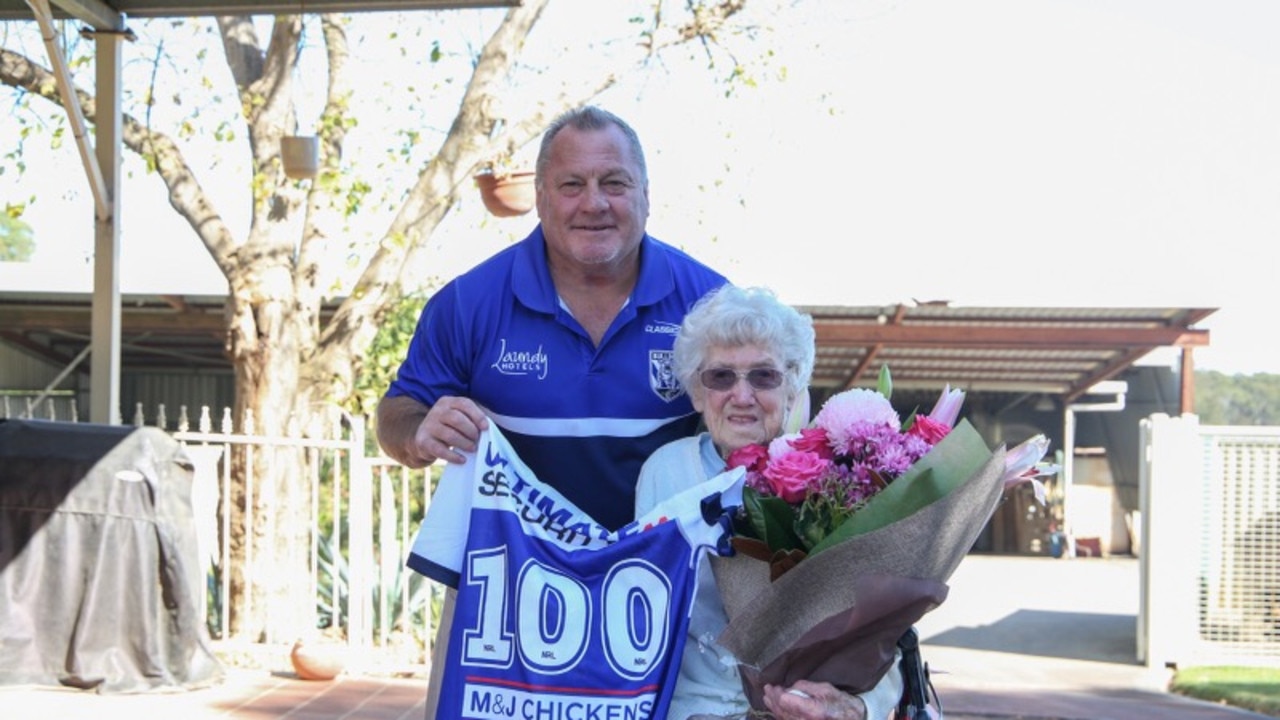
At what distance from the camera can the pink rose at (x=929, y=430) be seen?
298 cm

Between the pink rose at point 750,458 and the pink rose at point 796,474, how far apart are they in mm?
120

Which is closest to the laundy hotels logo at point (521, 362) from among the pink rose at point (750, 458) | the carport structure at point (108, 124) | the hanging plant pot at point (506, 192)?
the pink rose at point (750, 458)

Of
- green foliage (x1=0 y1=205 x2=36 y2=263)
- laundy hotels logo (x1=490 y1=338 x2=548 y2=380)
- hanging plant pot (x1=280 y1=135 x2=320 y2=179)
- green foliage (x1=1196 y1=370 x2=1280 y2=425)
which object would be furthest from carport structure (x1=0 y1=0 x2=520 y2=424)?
green foliage (x1=1196 y1=370 x2=1280 y2=425)

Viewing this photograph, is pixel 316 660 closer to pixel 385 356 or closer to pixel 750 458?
pixel 385 356

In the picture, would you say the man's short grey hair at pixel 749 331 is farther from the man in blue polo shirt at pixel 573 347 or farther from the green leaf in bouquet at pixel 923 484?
the green leaf in bouquet at pixel 923 484

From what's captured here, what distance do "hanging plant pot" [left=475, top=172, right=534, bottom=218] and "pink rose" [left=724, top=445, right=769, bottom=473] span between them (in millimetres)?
9173

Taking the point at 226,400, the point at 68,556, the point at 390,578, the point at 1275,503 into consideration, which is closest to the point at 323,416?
the point at 390,578

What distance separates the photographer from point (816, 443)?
299 centimetres

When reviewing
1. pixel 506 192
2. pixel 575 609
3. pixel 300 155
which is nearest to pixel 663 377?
pixel 575 609

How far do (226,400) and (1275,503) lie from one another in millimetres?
17716

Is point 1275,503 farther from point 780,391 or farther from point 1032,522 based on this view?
point 1032,522

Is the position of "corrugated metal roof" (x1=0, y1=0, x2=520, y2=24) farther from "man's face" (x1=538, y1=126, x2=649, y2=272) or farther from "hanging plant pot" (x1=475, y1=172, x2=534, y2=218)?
"man's face" (x1=538, y1=126, x2=649, y2=272)

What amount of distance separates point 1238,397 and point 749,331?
77.5 meters

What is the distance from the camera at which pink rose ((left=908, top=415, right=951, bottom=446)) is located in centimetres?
298
